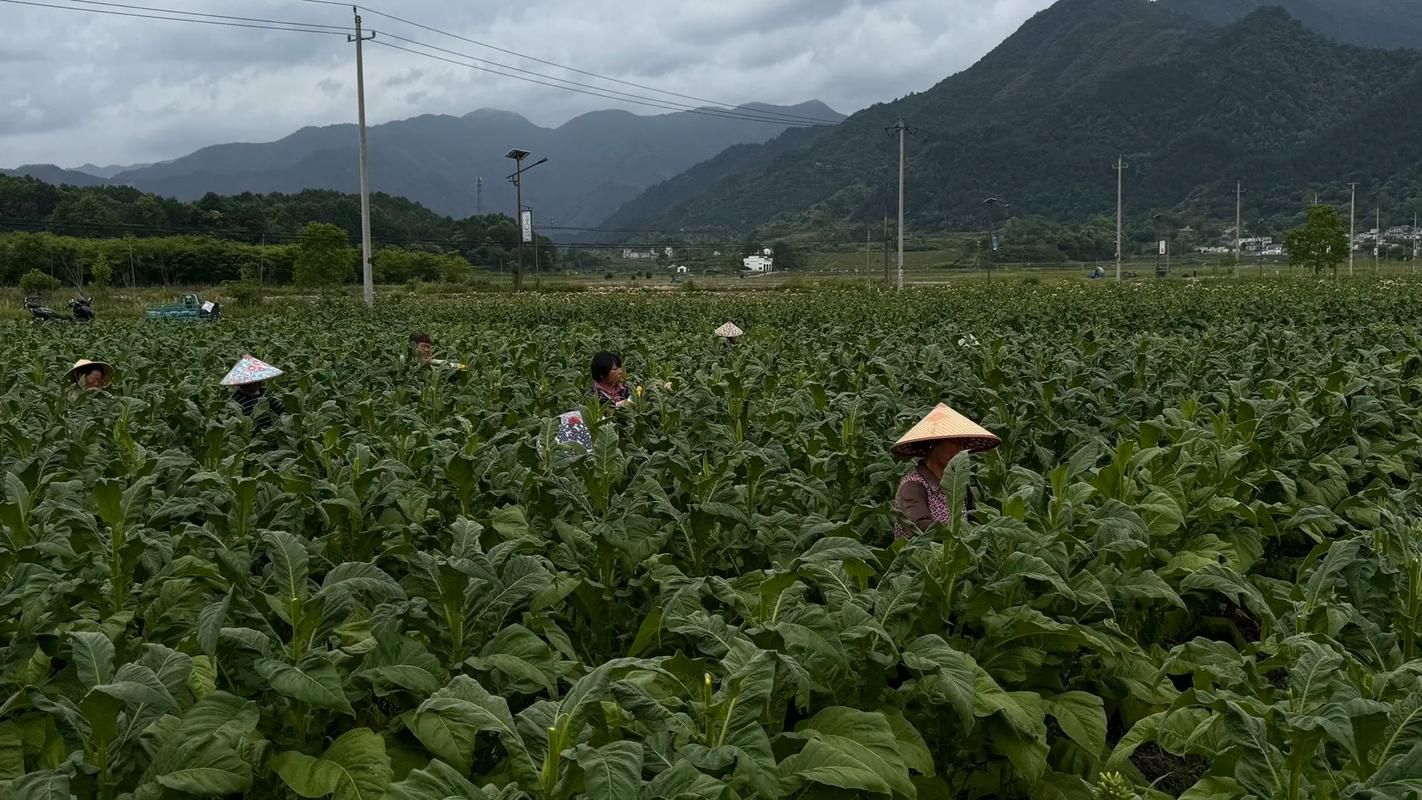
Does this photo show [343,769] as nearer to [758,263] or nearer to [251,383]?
[251,383]

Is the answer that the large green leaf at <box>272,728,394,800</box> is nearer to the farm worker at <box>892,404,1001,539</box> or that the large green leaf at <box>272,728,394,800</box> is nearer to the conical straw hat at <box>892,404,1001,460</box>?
the farm worker at <box>892,404,1001,539</box>

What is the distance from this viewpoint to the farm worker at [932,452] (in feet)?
18.1

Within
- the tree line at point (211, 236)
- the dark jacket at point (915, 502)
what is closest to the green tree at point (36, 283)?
the tree line at point (211, 236)

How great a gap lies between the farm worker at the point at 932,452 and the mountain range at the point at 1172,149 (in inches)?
5677

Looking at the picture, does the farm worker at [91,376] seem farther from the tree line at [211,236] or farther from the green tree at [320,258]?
the tree line at [211,236]

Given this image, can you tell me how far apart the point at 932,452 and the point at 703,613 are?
293 centimetres

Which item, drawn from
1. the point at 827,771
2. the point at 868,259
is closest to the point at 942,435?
the point at 827,771

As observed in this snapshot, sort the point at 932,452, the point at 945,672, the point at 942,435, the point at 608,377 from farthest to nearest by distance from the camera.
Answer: the point at 608,377, the point at 932,452, the point at 942,435, the point at 945,672

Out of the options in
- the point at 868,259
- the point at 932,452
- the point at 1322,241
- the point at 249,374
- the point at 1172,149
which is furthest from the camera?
the point at 1172,149

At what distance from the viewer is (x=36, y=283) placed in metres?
56.4

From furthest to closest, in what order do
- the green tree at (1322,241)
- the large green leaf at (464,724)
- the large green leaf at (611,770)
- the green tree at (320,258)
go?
the green tree at (1322,241)
the green tree at (320,258)
the large green leaf at (464,724)
the large green leaf at (611,770)

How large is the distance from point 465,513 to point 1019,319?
72.1ft

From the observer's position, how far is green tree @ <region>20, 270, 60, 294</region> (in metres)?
55.0

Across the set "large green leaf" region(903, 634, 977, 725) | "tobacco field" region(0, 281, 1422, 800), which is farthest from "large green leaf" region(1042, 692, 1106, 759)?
"large green leaf" region(903, 634, 977, 725)
